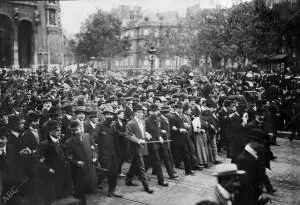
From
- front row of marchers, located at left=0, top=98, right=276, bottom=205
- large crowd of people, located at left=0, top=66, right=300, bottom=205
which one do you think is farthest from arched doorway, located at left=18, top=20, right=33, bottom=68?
front row of marchers, located at left=0, top=98, right=276, bottom=205

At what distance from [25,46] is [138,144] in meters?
34.4

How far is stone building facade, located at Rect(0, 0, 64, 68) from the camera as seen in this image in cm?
3556

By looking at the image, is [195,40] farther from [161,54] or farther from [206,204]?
[206,204]

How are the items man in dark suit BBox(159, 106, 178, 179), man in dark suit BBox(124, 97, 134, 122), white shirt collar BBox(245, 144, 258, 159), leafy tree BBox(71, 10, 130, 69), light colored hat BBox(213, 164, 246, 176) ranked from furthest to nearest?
leafy tree BBox(71, 10, 130, 69) < man in dark suit BBox(124, 97, 134, 122) < man in dark suit BBox(159, 106, 178, 179) < white shirt collar BBox(245, 144, 258, 159) < light colored hat BBox(213, 164, 246, 176)

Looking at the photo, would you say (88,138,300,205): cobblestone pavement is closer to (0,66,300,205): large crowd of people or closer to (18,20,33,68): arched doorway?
(0,66,300,205): large crowd of people

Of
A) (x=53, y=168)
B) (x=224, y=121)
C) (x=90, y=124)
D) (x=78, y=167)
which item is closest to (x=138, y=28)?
(x=224, y=121)

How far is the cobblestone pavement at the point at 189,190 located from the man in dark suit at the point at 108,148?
416 mm

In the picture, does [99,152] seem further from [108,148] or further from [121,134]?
[121,134]

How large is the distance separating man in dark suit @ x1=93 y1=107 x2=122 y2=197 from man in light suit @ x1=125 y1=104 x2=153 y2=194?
44 cm

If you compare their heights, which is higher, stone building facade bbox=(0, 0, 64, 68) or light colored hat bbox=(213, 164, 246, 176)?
stone building facade bbox=(0, 0, 64, 68)

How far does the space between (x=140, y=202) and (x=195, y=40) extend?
34288 millimetres

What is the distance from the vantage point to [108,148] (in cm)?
835

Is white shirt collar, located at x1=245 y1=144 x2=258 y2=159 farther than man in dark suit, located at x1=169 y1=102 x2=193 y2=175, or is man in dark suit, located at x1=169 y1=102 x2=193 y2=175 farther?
man in dark suit, located at x1=169 y1=102 x2=193 y2=175

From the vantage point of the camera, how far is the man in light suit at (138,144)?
337 inches
